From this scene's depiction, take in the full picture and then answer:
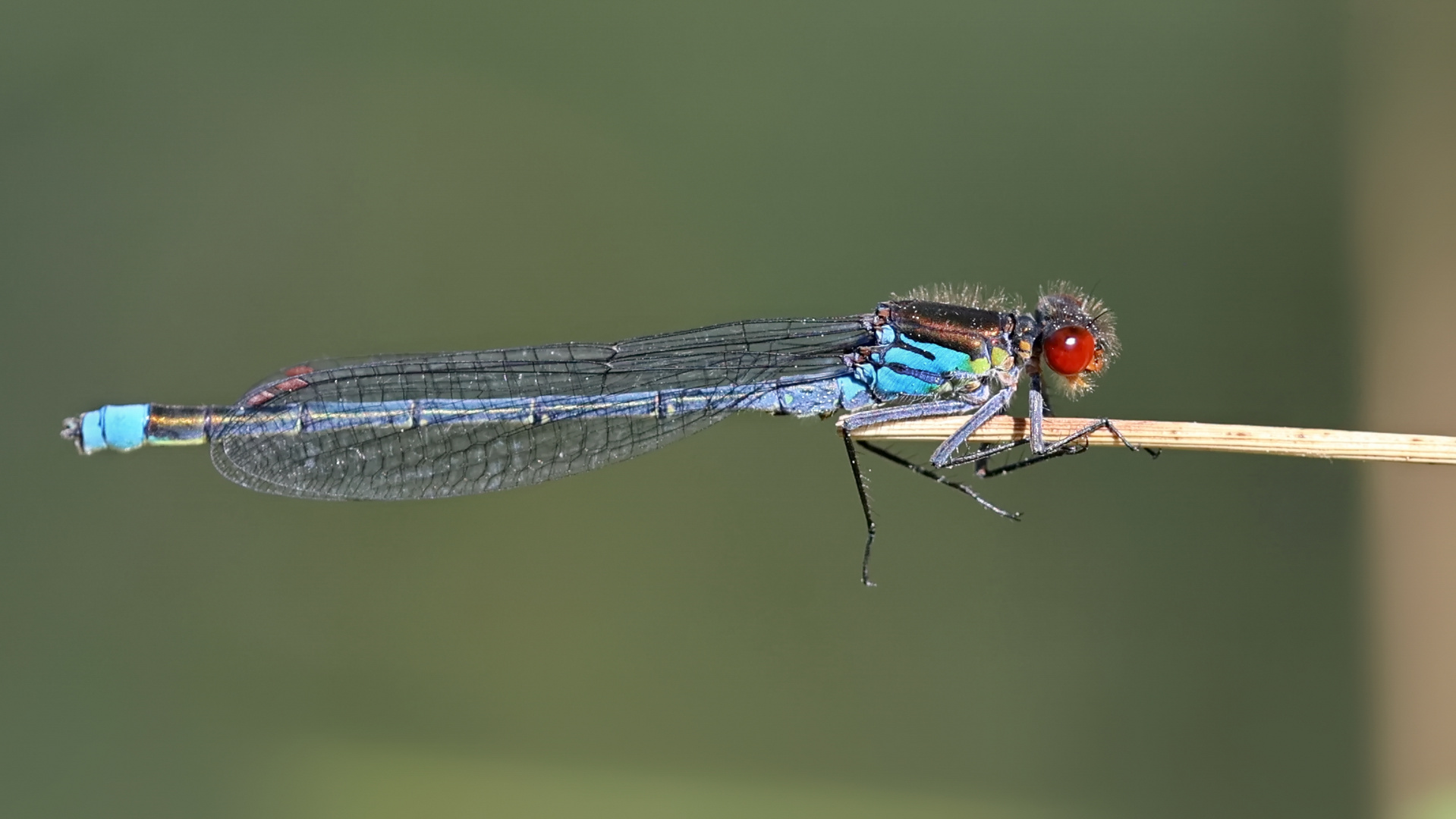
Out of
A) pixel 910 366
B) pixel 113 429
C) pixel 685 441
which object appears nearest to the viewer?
pixel 113 429

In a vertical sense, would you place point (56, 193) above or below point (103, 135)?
below

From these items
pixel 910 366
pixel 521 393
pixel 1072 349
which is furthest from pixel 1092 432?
pixel 521 393

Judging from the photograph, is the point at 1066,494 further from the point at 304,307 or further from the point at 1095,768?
the point at 304,307

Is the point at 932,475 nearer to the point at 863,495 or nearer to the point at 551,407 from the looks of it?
the point at 863,495

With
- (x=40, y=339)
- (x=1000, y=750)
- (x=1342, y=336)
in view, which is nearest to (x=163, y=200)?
(x=40, y=339)

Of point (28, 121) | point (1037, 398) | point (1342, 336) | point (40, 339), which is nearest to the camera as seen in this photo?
point (1037, 398)

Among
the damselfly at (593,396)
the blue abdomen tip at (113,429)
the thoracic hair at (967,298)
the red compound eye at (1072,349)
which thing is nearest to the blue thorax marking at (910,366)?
the damselfly at (593,396)
